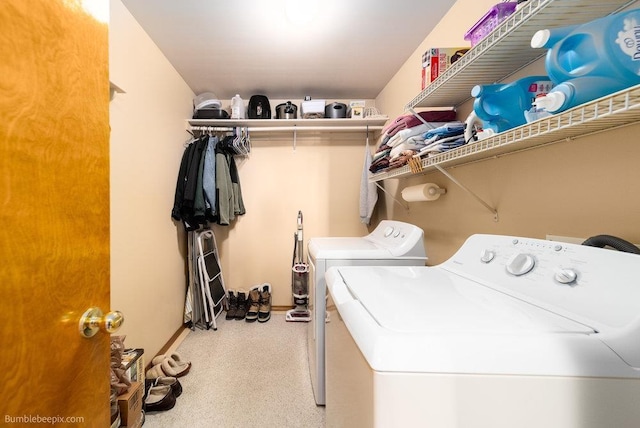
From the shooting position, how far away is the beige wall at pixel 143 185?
1602 millimetres

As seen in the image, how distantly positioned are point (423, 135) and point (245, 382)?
6.53ft

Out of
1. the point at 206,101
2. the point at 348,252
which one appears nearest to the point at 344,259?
the point at 348,252

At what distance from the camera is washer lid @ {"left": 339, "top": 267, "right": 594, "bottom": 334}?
556mm

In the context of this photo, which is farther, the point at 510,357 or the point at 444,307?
the point at 444,307

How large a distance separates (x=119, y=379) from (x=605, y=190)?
2.14m

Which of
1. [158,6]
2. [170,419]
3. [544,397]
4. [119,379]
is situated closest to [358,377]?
[544,397]

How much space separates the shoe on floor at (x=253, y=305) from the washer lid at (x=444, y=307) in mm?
2107

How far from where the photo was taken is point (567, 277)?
69 centimetres

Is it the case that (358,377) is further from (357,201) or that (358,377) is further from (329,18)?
(357,201)

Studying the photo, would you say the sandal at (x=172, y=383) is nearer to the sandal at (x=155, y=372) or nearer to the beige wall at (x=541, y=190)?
the sandal at (x=155, y=372)

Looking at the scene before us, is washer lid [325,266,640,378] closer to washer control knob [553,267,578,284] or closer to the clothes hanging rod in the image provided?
washer control knob [553,267,578,284]

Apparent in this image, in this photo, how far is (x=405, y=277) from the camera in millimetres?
958

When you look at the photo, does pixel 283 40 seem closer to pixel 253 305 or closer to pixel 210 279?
pixel 210 279

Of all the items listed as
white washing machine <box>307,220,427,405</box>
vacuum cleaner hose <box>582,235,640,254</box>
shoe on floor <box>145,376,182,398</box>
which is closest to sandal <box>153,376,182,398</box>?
shoe on floor <box>145,376,182,398</box>
